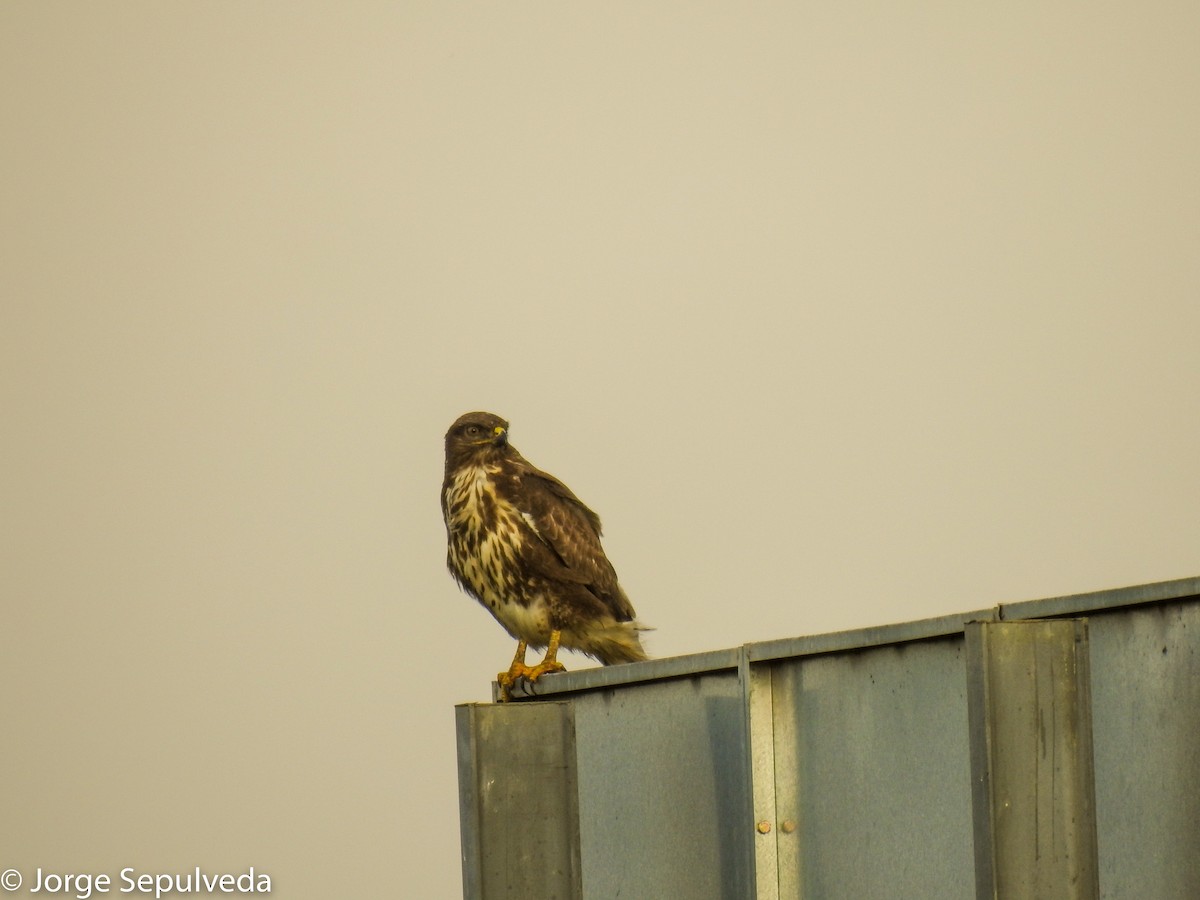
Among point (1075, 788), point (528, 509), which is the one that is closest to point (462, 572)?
point (528, 509)

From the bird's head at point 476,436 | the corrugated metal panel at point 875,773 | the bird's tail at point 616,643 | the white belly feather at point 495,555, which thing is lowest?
the corrugated metal panel at point 875,773

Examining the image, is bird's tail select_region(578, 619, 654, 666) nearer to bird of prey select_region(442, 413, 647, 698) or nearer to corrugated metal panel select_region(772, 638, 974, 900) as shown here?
Answer: bird of prey select_region(442, 413, 647, 698)

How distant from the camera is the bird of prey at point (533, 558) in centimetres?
1068

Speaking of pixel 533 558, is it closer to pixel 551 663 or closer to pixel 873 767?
pixel 551 663

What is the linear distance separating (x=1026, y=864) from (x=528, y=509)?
6837mm

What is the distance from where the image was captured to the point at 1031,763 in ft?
13.5

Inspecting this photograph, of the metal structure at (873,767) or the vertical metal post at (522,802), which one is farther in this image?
the vertical metal post at (522,802)

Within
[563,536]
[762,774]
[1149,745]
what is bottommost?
[762,774]

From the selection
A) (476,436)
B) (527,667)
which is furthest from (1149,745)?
(476,436)

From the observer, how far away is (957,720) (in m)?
5.13

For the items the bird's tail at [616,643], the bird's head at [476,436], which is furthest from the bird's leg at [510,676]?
the bird's head at [476,436]

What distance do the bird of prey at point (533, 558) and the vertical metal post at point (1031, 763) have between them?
6376 millimetres

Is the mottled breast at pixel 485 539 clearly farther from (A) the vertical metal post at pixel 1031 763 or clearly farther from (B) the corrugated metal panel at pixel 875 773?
(A) the vertical metal post at pixel 1031 763

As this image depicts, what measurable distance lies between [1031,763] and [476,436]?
7382mm
